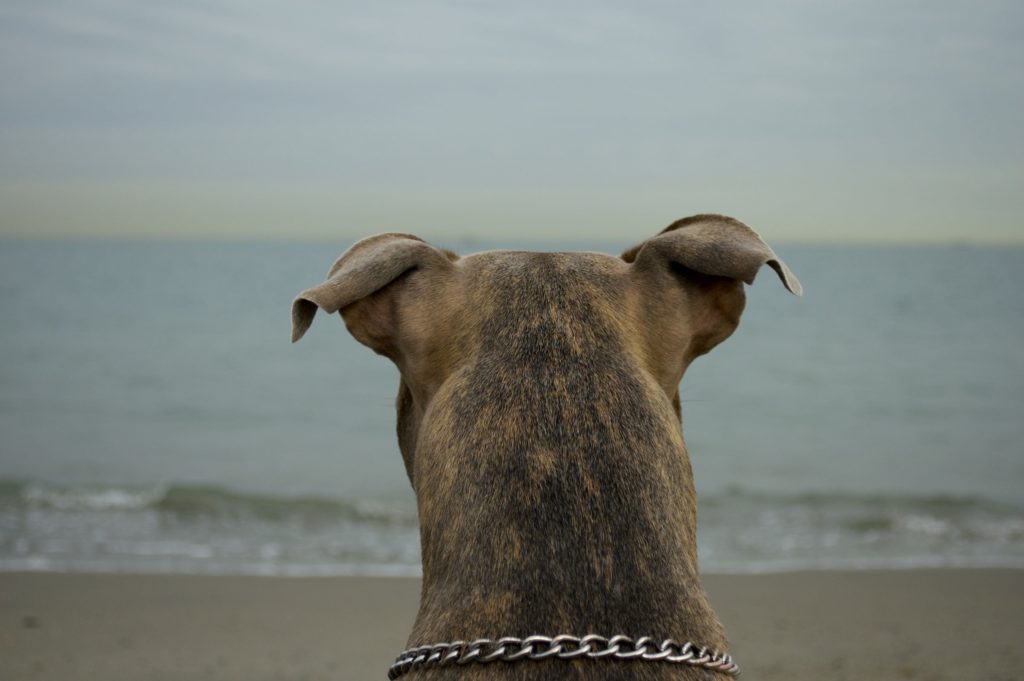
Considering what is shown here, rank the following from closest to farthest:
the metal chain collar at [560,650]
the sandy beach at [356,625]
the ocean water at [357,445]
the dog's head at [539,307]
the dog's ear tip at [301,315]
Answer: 1. the metal chain collar at [560,650]
2. the dog's head at [539,307]
3. the dog's ear tip at [301,315]
4. the sandy beach at [356,625]
5. the ocean water at [357,445]

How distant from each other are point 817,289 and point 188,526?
34.4 metres

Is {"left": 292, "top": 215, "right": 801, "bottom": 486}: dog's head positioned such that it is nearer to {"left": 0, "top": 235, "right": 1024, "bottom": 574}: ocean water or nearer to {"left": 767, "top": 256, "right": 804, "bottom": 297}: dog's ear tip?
{"left": 767, "top": 256, "right": 804, "bottom": 297}: dog's ear tip

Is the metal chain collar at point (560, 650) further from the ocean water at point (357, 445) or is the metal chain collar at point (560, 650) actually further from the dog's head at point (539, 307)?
the ocean water at point (357, 445)

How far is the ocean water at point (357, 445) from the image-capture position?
9.80 meters

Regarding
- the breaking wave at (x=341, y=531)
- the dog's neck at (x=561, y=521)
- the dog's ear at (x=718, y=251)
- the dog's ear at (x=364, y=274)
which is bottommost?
the breaking wave at (x=341, y=531)

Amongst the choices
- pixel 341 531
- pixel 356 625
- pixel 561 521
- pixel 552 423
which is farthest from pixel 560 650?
pixel 341 531

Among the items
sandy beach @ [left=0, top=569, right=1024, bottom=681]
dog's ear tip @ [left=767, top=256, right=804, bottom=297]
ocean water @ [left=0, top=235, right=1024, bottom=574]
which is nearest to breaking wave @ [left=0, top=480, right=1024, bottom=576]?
ocean water @ [left=0, top=235, right=1024, bottom=574]

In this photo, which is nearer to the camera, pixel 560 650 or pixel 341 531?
pixel 560 650

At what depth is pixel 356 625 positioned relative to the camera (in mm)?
7480

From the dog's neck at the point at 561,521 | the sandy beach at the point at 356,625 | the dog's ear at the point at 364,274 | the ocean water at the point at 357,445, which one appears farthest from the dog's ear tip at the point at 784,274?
the sandy beach at the point at 356,625

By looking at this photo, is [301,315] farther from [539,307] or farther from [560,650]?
[560,650]

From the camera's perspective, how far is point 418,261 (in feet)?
9.14

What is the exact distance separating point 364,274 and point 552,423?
661 mm

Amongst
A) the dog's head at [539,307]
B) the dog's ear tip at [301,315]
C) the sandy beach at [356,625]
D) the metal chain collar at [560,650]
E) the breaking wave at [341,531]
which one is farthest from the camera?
the breaking wave at [341,531]
